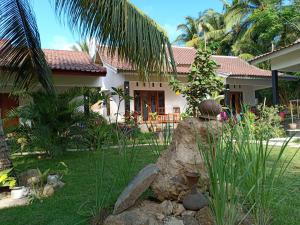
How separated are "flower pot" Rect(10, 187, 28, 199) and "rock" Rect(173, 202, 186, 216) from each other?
2.61m

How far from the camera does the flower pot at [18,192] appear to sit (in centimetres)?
517

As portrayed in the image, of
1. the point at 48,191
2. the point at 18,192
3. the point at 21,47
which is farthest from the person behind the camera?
the point at 21,47

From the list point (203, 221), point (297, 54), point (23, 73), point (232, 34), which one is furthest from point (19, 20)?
point (232, 34)

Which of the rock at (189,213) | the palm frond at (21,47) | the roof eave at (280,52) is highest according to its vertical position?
the roof eave at (280,52)

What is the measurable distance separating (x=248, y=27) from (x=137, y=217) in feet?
92.4

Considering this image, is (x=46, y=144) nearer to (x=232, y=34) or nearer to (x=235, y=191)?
(x=235, y=191)

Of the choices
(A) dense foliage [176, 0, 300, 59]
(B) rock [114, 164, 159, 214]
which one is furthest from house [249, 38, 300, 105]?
(B) rock [114, 164, 159, 214]

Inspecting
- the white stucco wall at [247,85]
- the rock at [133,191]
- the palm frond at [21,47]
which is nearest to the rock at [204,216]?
the rock at [133,191]

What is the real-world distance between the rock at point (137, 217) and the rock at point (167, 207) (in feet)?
0.15

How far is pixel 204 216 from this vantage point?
329cm

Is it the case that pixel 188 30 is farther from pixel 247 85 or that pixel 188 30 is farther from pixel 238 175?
pixel 238 175

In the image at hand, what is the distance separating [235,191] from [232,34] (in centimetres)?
3014

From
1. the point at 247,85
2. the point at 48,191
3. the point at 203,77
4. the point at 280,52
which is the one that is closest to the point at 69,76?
the point at 203,77

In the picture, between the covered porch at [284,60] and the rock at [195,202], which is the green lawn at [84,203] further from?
the covered porch at [284,60]
